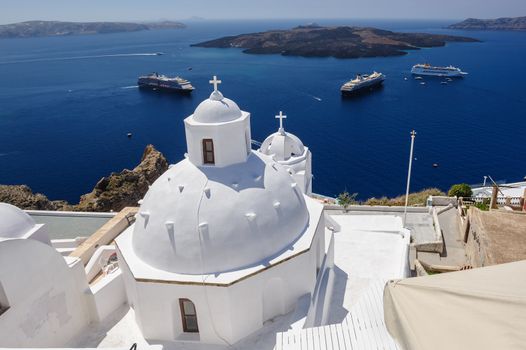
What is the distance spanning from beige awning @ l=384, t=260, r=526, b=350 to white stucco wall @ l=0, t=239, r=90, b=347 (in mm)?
9821

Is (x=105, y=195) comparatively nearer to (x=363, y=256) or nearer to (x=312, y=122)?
(x=363, y=256)

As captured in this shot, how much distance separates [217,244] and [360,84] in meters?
83.7

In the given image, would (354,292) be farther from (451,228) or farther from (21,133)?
(21,133)

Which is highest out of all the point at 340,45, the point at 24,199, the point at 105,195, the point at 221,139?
the point at 340,45

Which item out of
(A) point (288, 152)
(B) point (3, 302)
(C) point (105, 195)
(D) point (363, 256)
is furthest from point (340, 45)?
(B) point (3, 302)

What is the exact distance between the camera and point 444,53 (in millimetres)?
153500

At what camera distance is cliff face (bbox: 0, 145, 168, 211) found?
38.3 meters

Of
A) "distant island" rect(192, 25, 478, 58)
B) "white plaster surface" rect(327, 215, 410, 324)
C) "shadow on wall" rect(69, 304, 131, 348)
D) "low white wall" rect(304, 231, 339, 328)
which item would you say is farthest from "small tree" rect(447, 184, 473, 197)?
"distant island" rect(192, 25, 478, 58)

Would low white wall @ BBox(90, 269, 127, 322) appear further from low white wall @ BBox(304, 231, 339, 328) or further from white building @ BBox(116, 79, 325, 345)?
low white wall @ BBox(304, 231, 339, 328)

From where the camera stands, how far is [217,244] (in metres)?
12.8

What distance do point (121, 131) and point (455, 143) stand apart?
191 feet

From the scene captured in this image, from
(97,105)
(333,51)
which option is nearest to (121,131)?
(97,105)

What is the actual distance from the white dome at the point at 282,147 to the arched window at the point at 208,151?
11.6m

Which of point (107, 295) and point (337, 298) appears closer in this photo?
point (107, 295)
